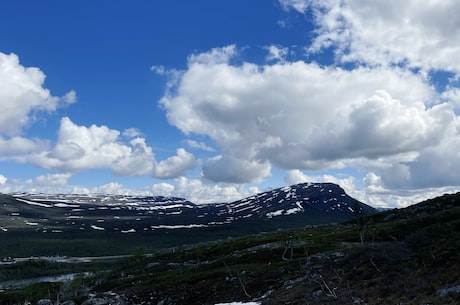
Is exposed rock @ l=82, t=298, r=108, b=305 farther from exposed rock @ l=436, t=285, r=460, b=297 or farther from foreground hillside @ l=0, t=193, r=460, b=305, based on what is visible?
exposed rock @ l=436, t=285, r=460, b=297

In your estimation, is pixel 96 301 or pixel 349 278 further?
A: pixel 96 301

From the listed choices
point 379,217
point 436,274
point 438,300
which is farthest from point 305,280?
point 379,217

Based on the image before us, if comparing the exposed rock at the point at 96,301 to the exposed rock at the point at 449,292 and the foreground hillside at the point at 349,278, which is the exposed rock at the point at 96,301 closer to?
the foreground hillside at the point at 349,278

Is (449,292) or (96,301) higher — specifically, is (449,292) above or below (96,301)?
above

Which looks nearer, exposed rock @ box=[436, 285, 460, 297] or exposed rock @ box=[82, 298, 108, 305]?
exposed rock @ box=[436, 285, 460, 297]

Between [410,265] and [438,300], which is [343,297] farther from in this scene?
[438,300]

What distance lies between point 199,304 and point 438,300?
39.2 meters

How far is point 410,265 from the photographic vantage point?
31547 millimetres

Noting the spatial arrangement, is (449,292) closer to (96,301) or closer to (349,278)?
(349,278)

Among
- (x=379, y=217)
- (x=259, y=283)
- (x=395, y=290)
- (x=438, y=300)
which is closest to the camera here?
(x=438, y=300)

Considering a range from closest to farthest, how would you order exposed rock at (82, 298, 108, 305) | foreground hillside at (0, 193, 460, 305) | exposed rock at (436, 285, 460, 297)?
exposed rock at (436, 285, 460, 297)
foreground hillside at (0, 193, 460, 305)
exposed rock at (82, 298, 108, 305)

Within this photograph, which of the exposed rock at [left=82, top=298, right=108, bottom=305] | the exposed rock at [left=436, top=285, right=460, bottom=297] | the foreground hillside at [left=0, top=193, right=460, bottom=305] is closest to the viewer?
the exposed rock at [left=436, top=285, right=460, bottom=297]

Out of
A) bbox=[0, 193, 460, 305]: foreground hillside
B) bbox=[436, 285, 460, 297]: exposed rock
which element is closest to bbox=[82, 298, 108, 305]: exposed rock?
bbox=[0, 193, 460, 305]: foreground hillside

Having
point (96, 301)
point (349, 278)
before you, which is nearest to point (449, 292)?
point (349, 278)
